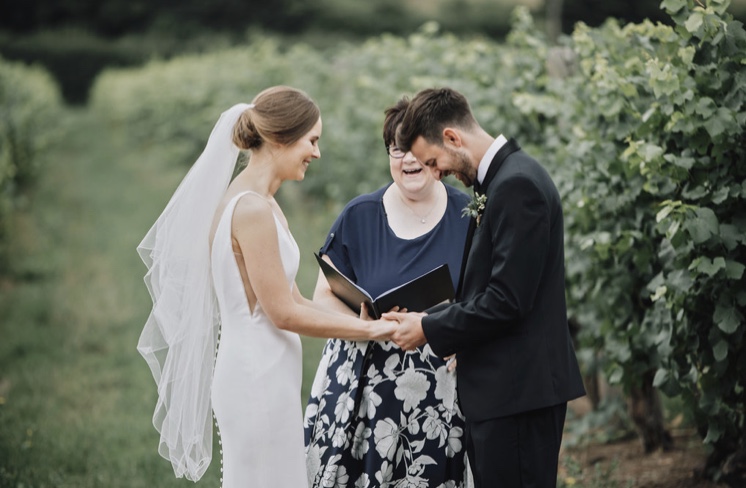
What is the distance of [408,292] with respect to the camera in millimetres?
3428

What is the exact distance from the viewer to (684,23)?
11.5 ft

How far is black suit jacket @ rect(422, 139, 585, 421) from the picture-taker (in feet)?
9.33

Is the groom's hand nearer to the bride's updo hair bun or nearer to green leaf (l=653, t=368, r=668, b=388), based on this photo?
the bride's updo hair bun

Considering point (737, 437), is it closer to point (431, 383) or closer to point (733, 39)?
point (431, 383)

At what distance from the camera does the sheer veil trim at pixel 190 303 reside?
11.3ft

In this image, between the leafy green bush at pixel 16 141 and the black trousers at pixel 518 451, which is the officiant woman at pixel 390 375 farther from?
the leafy green bush at pixel 16 141

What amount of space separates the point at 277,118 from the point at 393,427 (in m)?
1.39

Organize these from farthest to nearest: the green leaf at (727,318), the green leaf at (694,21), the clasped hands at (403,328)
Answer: the green leaf at (727,318) → the green leaf at (694,21) → the clasped hands at (403,328)

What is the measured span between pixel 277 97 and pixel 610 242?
199 cm

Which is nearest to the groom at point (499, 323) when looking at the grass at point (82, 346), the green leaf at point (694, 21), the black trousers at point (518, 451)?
the black trousers at point (518, 451)

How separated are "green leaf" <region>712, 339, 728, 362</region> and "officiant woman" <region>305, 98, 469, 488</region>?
1.12 metres

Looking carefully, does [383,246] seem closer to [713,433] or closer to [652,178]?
[652,178]

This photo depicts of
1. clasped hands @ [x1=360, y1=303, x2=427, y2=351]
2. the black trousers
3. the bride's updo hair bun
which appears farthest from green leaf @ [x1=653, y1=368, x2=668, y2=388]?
the bride's updo hair bun

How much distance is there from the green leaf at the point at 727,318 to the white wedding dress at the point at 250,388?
1.78 metres
